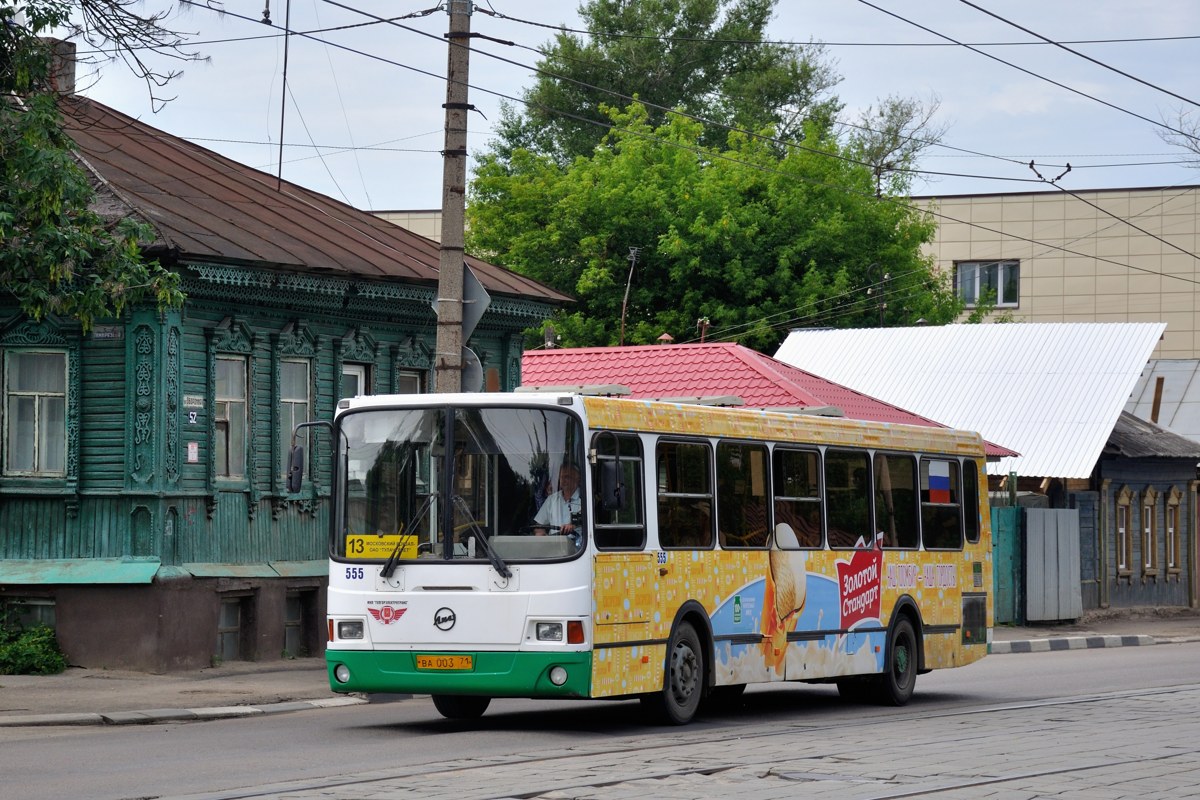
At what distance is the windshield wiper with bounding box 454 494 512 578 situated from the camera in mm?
14023

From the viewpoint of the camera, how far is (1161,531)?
131 feet

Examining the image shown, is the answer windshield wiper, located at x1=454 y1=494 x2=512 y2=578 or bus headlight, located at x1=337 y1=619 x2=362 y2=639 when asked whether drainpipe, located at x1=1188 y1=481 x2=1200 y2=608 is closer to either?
windshield wiper, located at x1=454 y1=494 x2=512 y2=578

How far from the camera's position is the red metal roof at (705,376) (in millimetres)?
31828

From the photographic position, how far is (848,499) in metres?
17.7

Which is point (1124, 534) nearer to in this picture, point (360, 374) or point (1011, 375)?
point (1011, 375)

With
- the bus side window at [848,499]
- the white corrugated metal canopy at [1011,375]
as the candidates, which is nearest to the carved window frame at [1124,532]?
the white corrugated metal canopy at [1011,375]

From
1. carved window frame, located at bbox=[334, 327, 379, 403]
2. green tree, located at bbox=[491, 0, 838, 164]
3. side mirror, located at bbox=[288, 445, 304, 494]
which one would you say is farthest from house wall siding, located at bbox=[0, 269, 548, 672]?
green tree, located at bbox=[491, 0, 838, 164]

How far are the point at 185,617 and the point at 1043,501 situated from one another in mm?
18819

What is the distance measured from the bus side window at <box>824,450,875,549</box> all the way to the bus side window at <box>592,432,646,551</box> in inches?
124

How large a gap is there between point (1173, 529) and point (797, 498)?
26025mm

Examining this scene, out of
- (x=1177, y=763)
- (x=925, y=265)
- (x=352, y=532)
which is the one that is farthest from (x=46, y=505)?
(x=925, y=265)

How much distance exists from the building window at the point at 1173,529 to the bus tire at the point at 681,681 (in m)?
27.0

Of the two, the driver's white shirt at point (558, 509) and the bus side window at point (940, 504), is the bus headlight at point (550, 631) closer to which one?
the driver's white shirt at point (558, 509)

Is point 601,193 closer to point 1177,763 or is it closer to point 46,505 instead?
point 46,505
